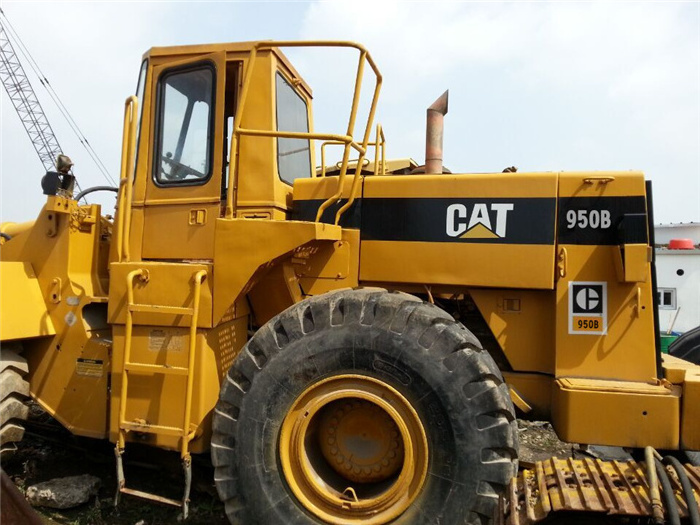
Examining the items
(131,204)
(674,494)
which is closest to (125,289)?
(131,204)

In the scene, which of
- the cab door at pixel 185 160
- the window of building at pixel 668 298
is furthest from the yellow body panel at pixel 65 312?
the window of building at pixel 668 298

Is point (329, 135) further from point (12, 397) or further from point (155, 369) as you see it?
point (12, 397)

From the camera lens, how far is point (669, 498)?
2.49 metres

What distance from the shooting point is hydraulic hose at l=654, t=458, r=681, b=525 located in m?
2.42

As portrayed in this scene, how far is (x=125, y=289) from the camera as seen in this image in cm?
342

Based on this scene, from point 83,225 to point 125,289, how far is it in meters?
1.02

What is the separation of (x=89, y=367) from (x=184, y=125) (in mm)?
1887

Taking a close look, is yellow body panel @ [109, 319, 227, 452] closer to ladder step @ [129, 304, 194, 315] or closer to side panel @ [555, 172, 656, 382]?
ladder step @ [129, 304, 194, 315]

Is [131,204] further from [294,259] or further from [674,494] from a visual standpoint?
[674,494]

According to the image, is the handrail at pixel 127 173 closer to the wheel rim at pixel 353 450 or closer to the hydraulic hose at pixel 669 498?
the wheel rim at pixel 353 450

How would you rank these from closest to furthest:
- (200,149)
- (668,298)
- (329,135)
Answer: (329,135), (200,149), (668,298)

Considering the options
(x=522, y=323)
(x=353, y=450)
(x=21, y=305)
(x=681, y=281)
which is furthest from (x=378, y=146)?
(x=681, y=281)

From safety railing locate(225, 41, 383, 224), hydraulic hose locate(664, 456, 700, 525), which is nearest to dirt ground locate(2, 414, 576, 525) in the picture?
hydraulic hose locate(664, 456, 700, 525)

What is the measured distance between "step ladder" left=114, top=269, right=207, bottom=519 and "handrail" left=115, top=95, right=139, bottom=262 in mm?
364
